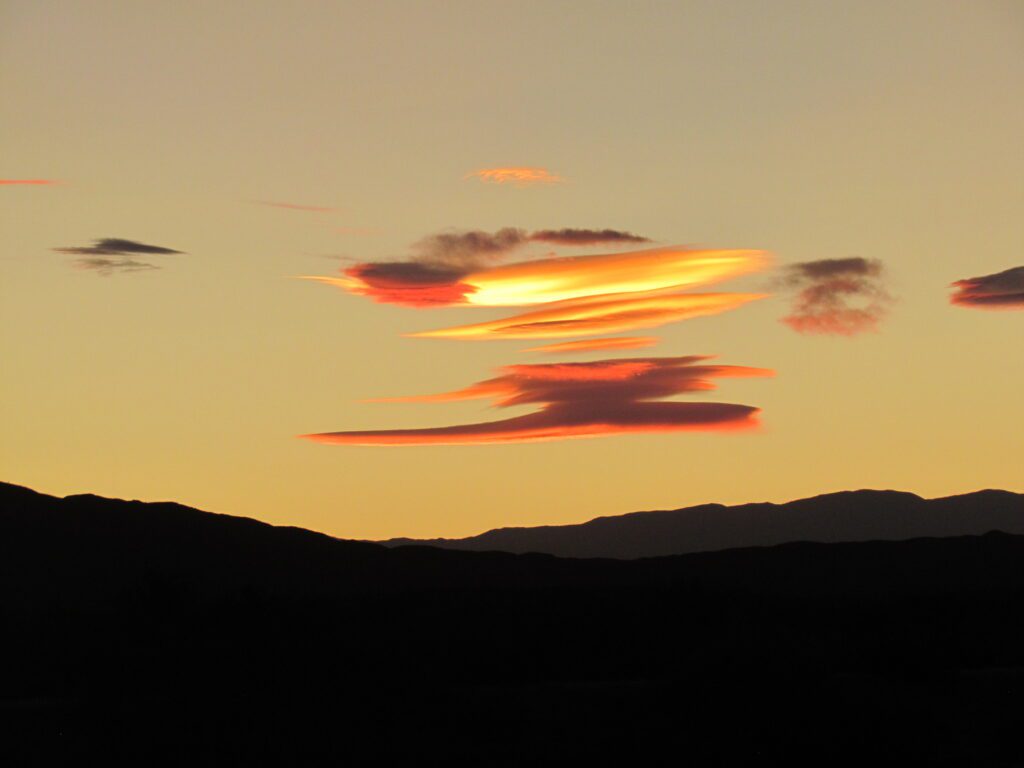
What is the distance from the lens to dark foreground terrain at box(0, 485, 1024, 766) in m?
40.2

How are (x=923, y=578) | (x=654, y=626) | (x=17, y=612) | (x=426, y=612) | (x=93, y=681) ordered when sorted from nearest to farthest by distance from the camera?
(x=93, y=681) < (x=654, y=626) < (x=426, y=612) < (x=17, y=612) < (x=923, y=578)

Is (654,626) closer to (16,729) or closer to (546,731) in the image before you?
(546,731)

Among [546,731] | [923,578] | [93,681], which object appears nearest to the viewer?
[546,731]

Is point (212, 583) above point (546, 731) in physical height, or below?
above

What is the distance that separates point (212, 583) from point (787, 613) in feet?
175

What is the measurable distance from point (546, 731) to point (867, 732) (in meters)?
9.15

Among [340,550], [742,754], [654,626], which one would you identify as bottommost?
[742,754]

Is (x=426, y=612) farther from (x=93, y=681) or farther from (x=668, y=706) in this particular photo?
(x=668, y=706)

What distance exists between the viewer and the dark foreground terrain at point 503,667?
1585 inches

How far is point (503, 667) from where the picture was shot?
2400 inches

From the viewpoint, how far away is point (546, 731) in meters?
42.6

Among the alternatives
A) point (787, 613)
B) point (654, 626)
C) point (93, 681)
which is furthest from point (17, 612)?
point (787, 613)

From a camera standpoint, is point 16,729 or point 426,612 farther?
point 426,612

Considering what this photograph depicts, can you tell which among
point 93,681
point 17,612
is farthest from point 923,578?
point 93,681
